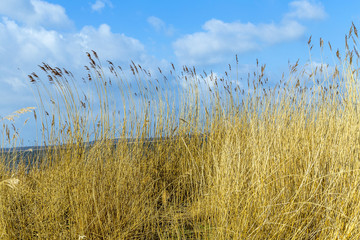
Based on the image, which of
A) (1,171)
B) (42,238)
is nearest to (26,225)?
(42,238)

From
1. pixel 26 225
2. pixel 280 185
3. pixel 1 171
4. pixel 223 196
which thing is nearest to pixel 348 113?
pixel 280 185

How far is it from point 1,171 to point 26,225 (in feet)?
4.53

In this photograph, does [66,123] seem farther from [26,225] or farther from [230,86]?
[230,86]

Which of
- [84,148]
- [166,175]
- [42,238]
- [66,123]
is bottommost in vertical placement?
[42,238]

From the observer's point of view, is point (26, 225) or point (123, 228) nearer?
point (123, 228)

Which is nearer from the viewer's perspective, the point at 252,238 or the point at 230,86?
the point at 252,238

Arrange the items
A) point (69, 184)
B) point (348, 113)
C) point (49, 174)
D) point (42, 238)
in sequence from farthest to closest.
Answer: point (49, 174), point (69, 184), point (348, 113), point (42, 238)

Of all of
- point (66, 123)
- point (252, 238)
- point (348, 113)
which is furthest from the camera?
point (66, 123)

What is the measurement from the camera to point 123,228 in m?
2.63

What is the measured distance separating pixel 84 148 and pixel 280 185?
88.1 inches

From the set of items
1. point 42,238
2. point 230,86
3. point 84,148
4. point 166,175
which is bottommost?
point 42,238

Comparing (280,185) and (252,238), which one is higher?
(280,185)

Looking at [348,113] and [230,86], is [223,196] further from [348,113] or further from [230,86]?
[230,86]

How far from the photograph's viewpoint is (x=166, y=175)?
13.2 ft
